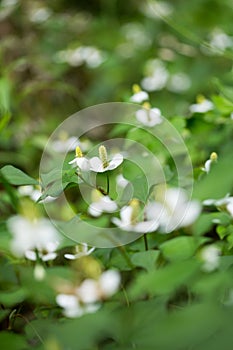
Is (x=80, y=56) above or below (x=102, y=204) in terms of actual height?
below

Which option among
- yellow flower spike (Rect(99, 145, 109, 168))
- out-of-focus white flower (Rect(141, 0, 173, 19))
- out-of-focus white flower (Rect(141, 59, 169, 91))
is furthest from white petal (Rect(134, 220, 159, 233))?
out-of-focus white flower (Rect(141, 0, 173, 19))

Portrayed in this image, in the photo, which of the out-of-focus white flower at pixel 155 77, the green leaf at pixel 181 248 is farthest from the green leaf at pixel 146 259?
the out-of-focus white flower at pixel 155 77

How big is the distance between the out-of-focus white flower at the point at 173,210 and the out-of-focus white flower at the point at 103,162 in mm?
97

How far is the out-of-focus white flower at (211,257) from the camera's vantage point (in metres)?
0.68

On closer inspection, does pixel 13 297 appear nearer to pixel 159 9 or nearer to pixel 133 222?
pixel 133 222

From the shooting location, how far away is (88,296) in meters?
0.70

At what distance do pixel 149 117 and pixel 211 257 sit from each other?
368 mm

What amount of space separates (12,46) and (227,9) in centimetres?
85

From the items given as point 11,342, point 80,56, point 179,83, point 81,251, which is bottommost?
point 179,83

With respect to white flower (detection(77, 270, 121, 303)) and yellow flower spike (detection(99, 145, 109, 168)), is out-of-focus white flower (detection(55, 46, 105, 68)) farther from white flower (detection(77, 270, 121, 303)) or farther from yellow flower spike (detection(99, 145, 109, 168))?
white flower (detection(77, 270, 121, 303))

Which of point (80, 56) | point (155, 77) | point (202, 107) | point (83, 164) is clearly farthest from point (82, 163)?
point (80, 56)

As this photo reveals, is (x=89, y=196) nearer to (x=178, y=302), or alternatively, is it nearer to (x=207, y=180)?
(x=178, y=302)

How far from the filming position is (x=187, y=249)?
2.46 feet

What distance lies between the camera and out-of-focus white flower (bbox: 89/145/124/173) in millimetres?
776
